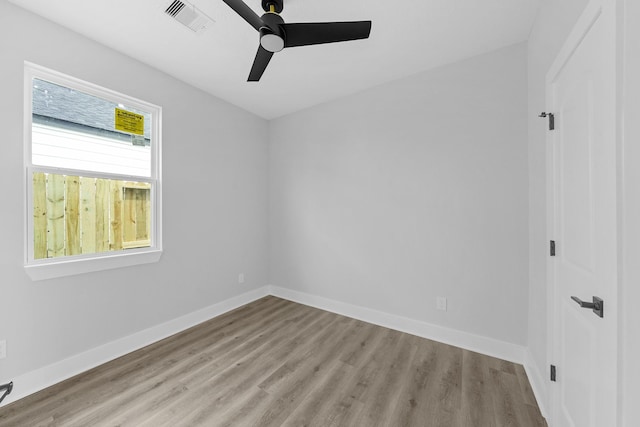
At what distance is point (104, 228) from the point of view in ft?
7.41

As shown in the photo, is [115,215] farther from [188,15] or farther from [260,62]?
[260,62]

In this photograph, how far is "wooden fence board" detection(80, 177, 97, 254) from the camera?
2115mm

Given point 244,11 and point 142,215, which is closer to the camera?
point 244,11

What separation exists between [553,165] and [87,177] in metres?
3.47

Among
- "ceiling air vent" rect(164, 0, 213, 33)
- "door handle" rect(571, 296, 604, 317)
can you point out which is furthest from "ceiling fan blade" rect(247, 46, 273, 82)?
"door handle" rect(571, 296, 604, 317)

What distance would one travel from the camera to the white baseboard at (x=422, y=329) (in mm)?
2238

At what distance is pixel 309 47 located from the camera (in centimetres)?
225

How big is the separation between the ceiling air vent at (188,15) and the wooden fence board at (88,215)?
1.53m

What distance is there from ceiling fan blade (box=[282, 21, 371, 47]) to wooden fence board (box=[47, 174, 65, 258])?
2.08m

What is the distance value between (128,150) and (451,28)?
3102mm

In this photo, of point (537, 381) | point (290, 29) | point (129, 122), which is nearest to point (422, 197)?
point (537, 381)

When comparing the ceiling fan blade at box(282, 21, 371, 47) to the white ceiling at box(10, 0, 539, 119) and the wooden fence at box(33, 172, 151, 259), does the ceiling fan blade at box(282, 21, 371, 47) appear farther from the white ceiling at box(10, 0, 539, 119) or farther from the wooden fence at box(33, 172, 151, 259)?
the wooden fence at box(33, 172, 151, 259)

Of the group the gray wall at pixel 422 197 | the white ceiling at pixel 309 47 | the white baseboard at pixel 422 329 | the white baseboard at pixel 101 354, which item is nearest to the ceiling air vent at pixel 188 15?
the white ceiling at pixel 309 47

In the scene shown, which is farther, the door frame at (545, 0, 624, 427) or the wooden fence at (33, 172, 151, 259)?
the wooden fence at (33, 172, 151, 259)
